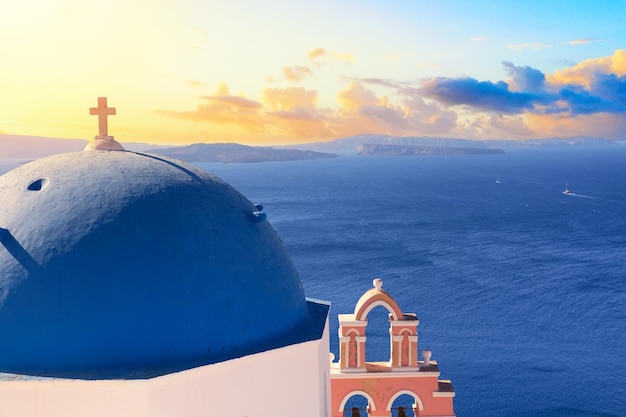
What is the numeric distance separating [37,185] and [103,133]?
1.41 m

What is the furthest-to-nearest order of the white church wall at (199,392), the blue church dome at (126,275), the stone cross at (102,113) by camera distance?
1. the stone cross at (102,113)
2. the blue church dome at (126,275)
3. the white church wall at (199,392)

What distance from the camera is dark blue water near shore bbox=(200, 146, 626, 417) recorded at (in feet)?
108

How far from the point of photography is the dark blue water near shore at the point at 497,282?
3297cm

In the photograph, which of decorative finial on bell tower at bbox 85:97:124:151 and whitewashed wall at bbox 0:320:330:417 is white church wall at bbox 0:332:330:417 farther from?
decorative finial on bell tower at bbox 85:97:124:151

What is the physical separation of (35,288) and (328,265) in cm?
5018

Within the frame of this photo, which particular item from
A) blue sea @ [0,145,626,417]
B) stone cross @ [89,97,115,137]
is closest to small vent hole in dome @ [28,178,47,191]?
stone cross @ [89,97,115,137]

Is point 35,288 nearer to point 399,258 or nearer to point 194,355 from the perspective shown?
point 194,355

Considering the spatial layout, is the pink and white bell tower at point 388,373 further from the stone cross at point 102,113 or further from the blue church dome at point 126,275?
the stone cross at point 102,113

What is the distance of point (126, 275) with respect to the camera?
625cm

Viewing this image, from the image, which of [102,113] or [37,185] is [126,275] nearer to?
[37,185]

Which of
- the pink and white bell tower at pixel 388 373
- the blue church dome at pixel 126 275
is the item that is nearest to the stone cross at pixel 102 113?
the blue church dome at pixel 126 275

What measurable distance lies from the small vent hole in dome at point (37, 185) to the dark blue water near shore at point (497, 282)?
27800 mm

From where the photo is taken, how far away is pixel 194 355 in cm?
627

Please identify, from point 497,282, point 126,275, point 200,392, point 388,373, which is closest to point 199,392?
point 200,392
